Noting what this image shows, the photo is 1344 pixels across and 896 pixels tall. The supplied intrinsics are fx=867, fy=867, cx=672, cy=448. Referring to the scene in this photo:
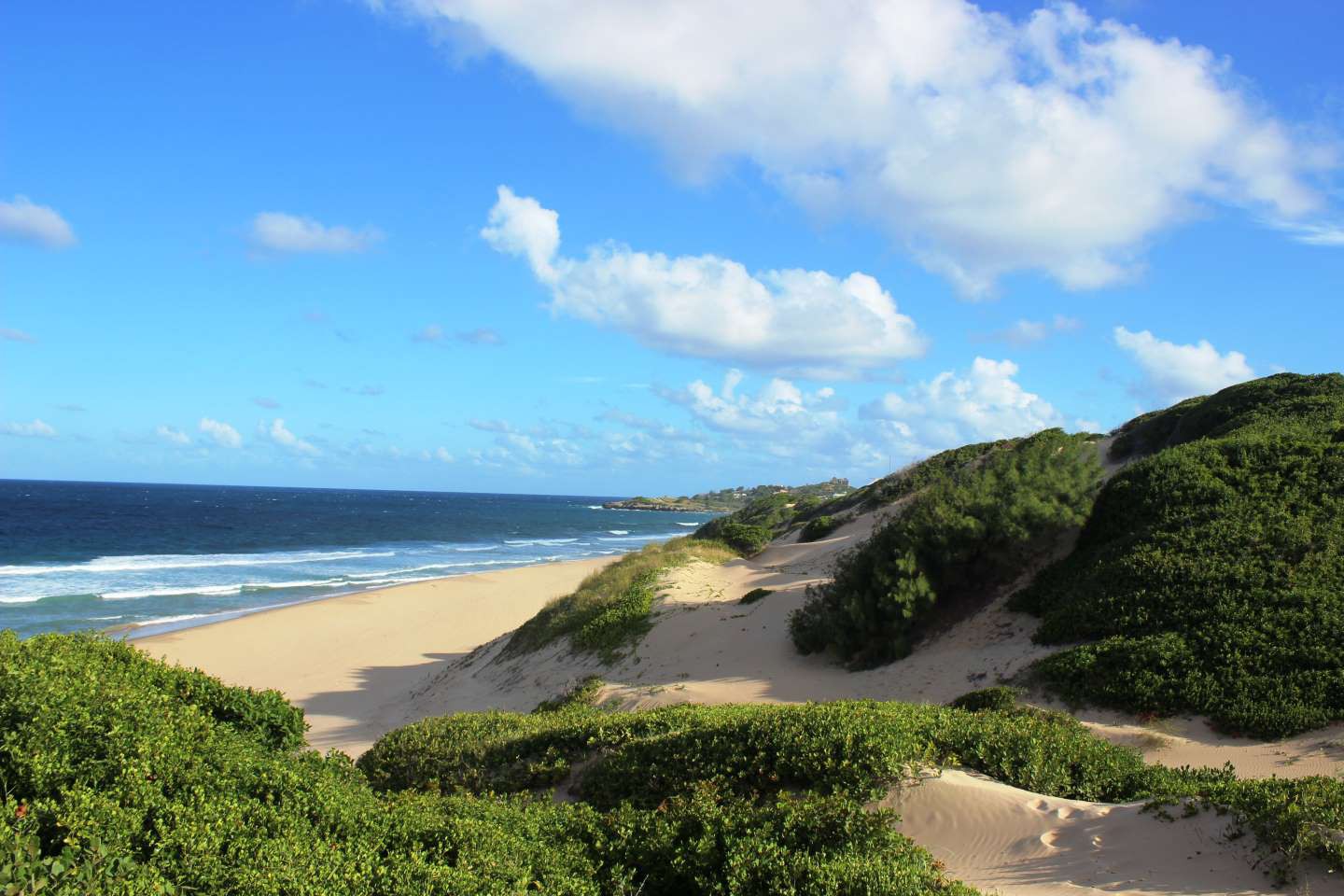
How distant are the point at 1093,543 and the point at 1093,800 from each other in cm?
966

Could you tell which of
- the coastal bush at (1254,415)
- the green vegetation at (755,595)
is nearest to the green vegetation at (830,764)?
the green vegetation at (755,595)

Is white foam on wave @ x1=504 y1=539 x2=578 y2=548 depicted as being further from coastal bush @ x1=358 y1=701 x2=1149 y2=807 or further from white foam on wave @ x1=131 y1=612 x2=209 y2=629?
coastal bush @ x1=358 y1=701 x2=1149 y2=807

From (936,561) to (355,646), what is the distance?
60.1 feet

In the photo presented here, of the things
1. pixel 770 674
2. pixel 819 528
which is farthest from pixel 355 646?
pixel 819 528

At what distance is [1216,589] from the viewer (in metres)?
12.2

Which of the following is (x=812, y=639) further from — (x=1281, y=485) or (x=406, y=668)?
(x=406, y=668)

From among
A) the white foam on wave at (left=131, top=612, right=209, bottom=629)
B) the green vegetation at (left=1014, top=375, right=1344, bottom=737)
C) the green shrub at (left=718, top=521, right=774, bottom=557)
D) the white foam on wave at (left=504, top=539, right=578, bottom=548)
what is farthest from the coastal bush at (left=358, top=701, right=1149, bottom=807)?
the white foam on wave at (left=504, top=539, right=578, bottom=548)

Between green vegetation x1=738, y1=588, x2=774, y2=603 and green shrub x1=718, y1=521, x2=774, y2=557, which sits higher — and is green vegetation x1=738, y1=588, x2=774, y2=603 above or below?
below

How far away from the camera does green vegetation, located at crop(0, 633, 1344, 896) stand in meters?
4.46

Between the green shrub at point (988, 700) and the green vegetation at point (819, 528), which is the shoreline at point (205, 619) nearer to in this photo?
the green vegetation at point (819, 528)

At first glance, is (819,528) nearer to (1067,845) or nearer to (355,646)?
(355,646)

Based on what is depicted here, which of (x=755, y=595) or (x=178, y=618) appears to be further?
(x=178, y=618)

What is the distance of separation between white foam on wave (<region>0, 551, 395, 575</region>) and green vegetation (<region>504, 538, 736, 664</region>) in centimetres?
3081

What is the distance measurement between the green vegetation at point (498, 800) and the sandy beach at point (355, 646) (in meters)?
10.1
